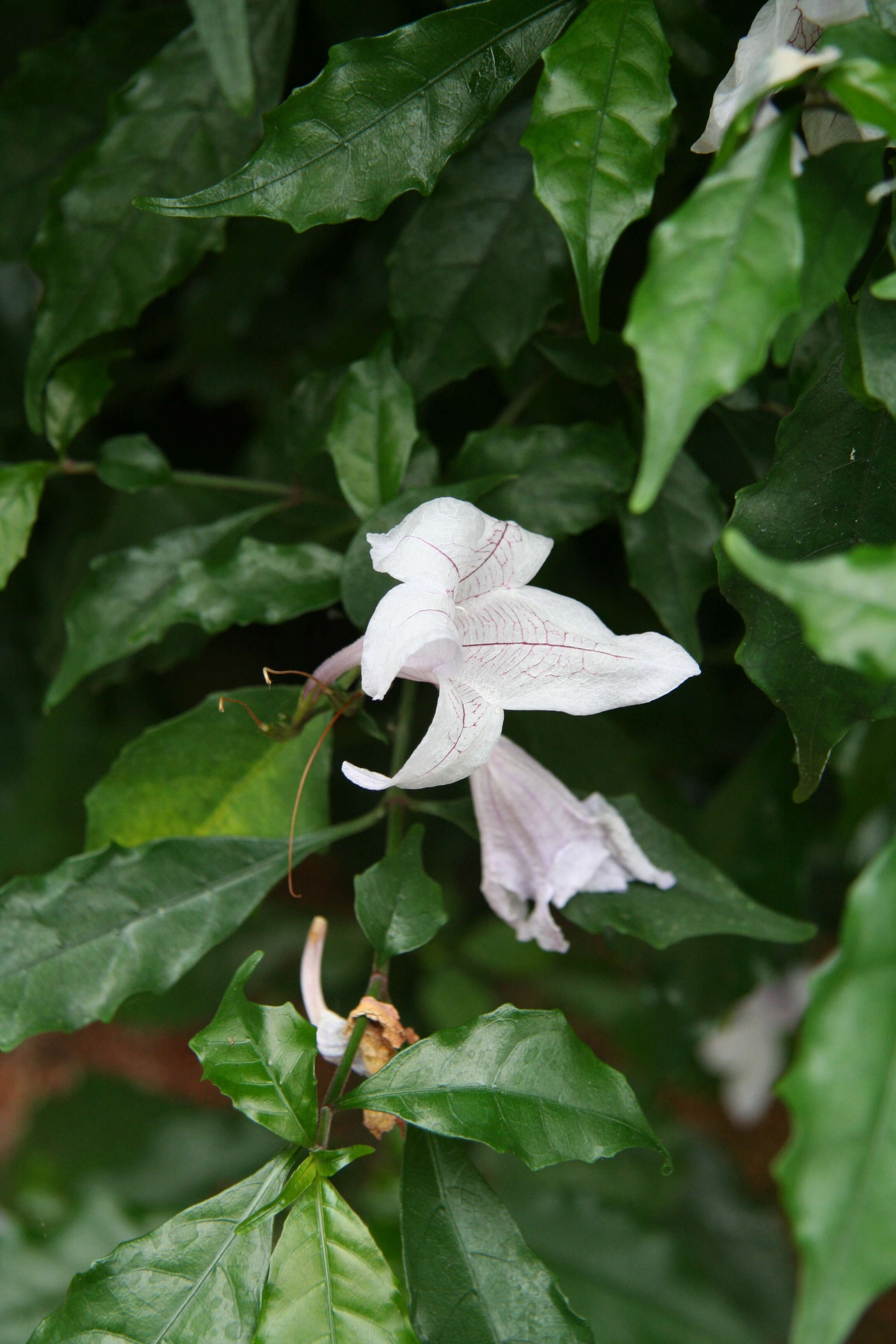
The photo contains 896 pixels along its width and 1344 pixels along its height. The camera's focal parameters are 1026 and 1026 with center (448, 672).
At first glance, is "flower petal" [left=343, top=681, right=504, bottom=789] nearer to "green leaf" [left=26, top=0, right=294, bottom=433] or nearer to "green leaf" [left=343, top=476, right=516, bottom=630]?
"green leaf" [left=343, top=476, right=516, bottom=630]

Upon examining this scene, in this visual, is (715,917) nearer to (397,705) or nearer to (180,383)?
(397,705)

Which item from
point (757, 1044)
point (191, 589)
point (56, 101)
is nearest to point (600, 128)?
point (191, 589)

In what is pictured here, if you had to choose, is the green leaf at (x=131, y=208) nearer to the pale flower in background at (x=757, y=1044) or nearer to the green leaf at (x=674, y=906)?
the green leaf at (x=674, y=906)

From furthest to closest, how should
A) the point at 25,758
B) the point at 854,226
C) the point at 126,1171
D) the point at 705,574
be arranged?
1. the point at 126,1171
2. the point at 25,758
3. the point at 705,574
4. the point at 854,226

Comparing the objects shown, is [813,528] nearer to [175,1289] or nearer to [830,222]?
[830,222]

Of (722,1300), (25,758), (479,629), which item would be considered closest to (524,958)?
(722,1300)
